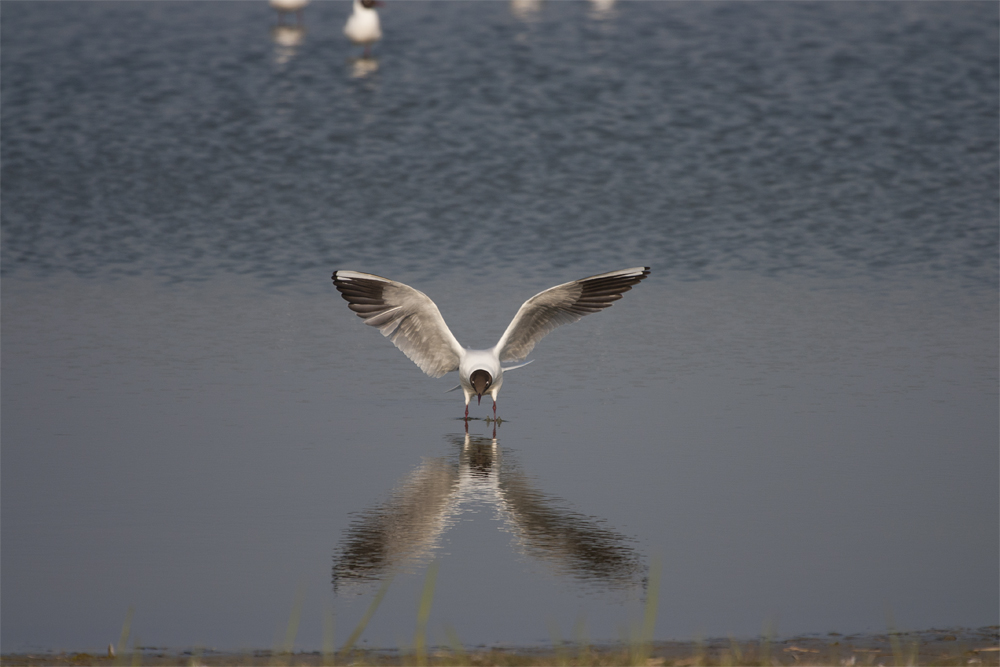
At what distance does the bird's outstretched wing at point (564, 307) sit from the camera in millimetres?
8656

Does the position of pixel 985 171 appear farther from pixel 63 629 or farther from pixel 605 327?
pixel 63 629

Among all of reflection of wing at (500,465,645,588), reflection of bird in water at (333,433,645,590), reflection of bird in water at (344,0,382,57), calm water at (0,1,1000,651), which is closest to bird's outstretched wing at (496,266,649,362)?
calm water at (0,1,1000,651)

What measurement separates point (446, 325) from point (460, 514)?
7.66 ft

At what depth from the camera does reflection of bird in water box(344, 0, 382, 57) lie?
846 inches

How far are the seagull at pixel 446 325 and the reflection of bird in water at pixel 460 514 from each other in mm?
1270

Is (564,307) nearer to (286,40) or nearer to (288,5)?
(286,40)

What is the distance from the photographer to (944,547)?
6.11 meters

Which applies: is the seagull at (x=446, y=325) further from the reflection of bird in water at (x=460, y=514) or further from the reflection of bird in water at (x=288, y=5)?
the reflection of bird in water at (x=288, y=5)

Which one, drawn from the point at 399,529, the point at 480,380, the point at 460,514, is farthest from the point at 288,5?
the point at 399,529

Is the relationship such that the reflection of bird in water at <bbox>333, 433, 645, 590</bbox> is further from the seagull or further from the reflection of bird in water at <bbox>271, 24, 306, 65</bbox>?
the reflection of bird in water at <bbox>271, 24, 306, 65</bbox>

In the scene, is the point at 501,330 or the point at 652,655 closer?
the point at 652,655

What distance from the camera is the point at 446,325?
8.66 meters

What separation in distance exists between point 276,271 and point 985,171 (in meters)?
9.17

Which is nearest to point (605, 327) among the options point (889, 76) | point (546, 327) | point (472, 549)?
point (546, 327)
